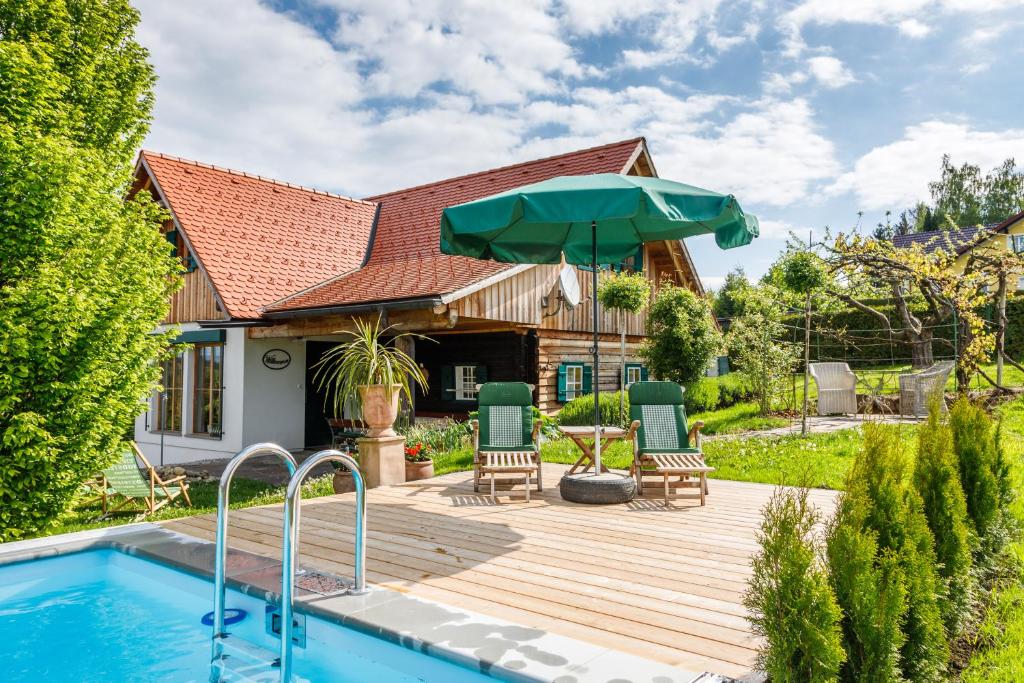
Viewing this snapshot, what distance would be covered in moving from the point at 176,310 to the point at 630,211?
11655 millimetres

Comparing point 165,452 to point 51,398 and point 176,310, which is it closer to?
point 176,310

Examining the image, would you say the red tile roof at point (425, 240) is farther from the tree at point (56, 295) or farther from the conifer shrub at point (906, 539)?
the conifer shrub at point (906, 539)

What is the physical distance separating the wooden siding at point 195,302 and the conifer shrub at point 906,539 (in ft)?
37.5

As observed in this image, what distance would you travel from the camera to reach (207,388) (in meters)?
12.5

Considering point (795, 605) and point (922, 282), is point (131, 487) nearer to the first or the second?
point (795, 605)

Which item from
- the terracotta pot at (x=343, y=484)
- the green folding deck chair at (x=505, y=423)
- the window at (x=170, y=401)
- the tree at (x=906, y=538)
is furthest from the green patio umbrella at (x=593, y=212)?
the window at (x=170, y=401)

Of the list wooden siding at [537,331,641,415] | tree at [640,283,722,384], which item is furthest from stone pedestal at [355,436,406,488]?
tree at [640,283,722,384]

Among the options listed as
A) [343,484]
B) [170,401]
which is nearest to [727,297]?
[170,401]

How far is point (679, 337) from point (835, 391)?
303cm

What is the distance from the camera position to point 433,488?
6566 millimetres

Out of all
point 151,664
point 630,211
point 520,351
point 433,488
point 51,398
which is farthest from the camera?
point 520,351

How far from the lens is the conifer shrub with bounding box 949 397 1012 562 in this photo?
3459 millimetres

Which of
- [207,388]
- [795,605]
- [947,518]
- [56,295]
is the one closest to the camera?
[795,605]

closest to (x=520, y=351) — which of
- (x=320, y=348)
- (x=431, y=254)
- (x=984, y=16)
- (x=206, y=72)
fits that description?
(x=431, y=254)
